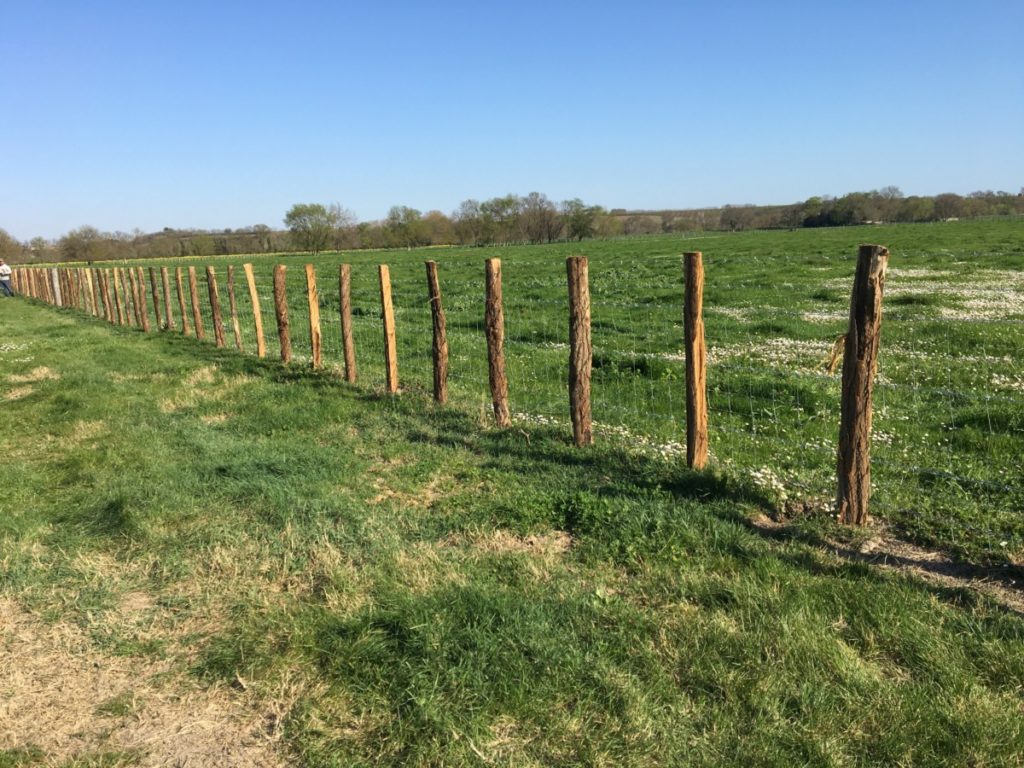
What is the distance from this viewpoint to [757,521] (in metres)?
4.87

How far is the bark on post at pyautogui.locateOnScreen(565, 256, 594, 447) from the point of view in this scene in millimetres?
6520

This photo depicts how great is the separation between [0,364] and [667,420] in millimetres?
12371

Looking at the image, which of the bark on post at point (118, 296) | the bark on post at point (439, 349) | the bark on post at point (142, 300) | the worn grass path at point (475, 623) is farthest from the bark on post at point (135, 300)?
the worn grass path at point (475, 623)

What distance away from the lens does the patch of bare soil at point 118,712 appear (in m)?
2.98

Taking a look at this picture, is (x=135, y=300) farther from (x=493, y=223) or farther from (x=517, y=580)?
(x=493, y=223)

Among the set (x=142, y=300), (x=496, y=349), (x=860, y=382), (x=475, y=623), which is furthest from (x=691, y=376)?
(x=142, y=300)

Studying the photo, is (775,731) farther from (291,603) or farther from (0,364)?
(0,364)

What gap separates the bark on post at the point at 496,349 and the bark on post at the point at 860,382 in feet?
11.4

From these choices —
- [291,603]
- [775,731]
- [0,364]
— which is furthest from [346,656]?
[0,364]

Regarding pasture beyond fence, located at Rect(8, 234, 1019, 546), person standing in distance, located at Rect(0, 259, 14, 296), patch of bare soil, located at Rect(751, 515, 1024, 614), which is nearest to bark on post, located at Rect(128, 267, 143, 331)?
pasture beyond fence, located at Rect(8, 234, 1019, 546)

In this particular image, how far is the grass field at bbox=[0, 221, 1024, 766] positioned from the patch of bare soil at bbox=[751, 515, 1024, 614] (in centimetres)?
11

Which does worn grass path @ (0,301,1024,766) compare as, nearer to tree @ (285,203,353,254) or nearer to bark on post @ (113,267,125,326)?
bark on post @ (113,267,125,326)

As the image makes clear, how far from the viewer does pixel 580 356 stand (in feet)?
21.6

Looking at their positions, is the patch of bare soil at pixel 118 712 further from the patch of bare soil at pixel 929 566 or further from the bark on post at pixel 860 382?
the bark on post at pixel 860 382
